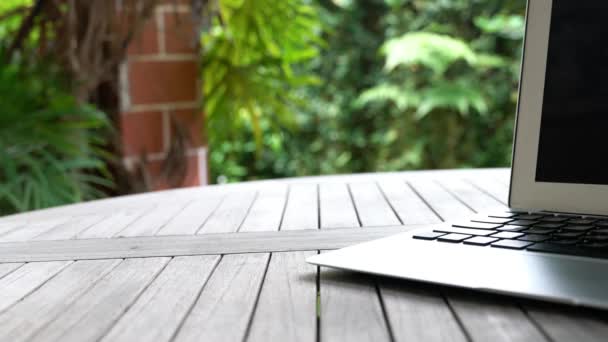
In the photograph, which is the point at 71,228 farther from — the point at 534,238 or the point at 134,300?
the point at 534,238

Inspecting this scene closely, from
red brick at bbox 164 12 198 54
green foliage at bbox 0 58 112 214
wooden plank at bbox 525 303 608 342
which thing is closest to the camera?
wooden plank at bbox 525 303 608 342

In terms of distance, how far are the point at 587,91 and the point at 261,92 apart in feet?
5.81

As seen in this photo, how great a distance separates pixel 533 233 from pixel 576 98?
0.16m

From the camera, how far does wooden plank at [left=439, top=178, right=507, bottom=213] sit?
0.94 m

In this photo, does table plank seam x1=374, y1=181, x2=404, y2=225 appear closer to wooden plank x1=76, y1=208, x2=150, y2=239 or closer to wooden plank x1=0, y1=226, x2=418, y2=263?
wooden plank x1=0, y1=226, x2=418, y2=263

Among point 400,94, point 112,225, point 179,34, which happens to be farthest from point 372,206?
point 400,94

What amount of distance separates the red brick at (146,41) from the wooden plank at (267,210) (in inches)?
40.7

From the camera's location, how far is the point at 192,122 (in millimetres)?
2307

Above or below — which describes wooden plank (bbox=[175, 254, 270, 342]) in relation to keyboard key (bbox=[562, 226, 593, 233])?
below

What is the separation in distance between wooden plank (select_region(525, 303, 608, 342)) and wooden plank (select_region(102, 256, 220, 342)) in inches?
9.4

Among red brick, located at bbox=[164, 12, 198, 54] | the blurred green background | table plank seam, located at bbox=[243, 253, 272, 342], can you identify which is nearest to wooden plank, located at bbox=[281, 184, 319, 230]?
table plank seam, located at bbox=[243, 253, 272, 342]

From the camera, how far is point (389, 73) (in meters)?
4.86

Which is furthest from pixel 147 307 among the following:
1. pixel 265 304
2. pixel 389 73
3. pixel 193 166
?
pixel 389 73

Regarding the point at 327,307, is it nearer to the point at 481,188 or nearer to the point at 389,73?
the point at 481,188
